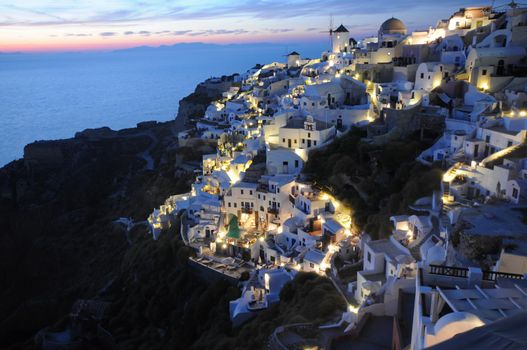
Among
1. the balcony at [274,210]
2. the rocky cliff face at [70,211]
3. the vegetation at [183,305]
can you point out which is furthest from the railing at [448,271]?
the rocky cliff face at [70,211]

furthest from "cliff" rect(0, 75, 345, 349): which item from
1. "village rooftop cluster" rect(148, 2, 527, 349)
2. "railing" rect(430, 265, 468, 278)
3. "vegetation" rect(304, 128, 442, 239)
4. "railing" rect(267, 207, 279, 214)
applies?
"railing" rect(430, 265, 468, 278)

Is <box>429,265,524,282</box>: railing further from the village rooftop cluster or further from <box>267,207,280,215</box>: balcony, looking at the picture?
<box>267,207,280,215</box>: balcony

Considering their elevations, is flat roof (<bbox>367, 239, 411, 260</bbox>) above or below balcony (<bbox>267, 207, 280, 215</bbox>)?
above

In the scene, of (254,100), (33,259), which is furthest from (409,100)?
(33,259)

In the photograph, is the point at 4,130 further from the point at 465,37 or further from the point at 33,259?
the point at 465,37

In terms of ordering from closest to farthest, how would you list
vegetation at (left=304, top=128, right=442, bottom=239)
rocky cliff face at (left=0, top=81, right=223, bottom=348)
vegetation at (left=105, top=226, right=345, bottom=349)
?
1. vegetation at (left=105, top=226, right=345, bottom=349)
2. vegetation at (left=304, top=128, right=442, bottom=239)
3. rocky cliff face at (left=0, top=81, right=223, bottom=348)

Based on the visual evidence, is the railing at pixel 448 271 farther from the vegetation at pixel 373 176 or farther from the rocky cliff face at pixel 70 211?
the rocky cliff face at pixel 70 211

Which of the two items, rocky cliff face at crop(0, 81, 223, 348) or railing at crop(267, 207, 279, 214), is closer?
railing at crop(267, 207, 279, 214)

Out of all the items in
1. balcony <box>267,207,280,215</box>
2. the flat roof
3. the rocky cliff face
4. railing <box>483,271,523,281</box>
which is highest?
railing <box>483,271,523,281</box>
